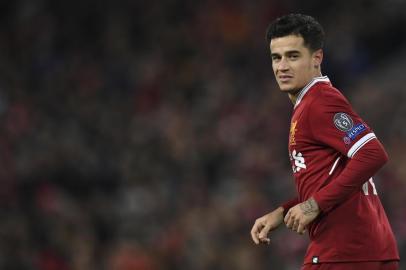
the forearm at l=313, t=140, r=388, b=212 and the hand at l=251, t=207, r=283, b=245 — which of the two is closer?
the forearm at l=313, t=140, r=388, b=212

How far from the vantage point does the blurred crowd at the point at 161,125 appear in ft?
32.7

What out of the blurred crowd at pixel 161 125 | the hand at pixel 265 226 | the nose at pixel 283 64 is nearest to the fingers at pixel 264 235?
the hand at pixel 265 226

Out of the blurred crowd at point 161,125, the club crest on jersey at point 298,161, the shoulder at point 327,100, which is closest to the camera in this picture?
the shoulder at point 327,100

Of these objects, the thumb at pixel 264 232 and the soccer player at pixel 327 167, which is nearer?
the soccer player at pixel 327 167

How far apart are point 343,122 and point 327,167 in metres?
0.23

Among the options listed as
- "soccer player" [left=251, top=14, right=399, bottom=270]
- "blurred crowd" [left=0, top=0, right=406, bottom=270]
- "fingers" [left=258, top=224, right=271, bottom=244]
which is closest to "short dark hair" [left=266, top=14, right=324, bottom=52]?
"soccer player" [left=251, top=14, right=399, bottom=270]

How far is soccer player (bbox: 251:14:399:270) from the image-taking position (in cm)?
410

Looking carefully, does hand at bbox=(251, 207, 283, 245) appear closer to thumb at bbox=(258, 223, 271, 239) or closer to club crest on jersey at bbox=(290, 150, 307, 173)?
thumb at bbox=(258, 223, 271, 239)

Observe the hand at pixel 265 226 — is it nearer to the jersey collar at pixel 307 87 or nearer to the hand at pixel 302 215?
the hand at pixel 302 215

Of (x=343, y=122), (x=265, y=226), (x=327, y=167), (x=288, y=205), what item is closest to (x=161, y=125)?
(x=288, y=205)

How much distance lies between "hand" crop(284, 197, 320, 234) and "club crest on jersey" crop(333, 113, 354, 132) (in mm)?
335

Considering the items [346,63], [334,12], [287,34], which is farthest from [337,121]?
[334,12]

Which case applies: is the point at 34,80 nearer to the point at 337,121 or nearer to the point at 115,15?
the point at 115,15

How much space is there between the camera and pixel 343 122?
4137 mm
